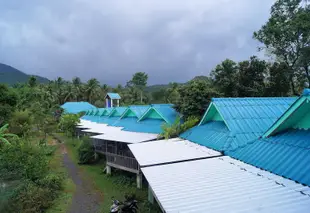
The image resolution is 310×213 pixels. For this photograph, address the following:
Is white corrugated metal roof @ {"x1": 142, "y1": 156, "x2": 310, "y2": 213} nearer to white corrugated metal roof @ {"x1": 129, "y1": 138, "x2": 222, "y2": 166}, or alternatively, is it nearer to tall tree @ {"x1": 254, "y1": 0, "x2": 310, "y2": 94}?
white corrugated metal roof @ {"x1": 129, "y1": 138, "x2": 222, "y2": 166}

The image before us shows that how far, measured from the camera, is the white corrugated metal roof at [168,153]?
7504 millimetres

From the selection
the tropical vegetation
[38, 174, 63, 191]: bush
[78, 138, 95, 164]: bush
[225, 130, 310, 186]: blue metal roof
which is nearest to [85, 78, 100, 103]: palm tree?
the tropical vegetation

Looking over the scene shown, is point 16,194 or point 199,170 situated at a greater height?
point 199,170

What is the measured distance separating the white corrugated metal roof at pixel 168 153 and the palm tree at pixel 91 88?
168 ft

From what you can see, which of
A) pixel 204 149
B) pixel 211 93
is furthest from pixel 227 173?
pixel 211 93

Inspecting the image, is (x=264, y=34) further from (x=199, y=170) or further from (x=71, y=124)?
(x=71, y=124)

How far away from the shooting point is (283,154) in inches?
227

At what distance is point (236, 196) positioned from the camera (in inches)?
164

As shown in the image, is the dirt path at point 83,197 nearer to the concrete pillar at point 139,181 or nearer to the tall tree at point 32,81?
the concrete pillar at point 139,181

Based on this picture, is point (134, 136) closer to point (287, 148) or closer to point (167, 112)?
point (167, 112)

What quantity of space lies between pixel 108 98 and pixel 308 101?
3060 cm

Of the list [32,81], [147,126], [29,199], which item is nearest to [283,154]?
[29,199]

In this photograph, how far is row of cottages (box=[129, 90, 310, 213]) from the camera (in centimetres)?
399

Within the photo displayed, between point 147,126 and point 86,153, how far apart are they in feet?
22.3
